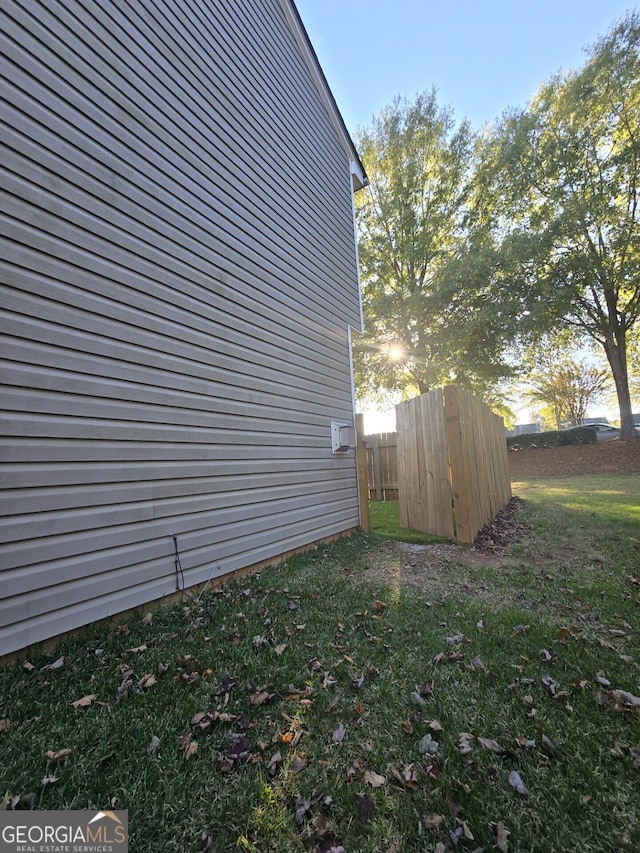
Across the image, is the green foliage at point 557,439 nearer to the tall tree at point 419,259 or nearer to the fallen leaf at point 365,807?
the tall tree at point 419,259

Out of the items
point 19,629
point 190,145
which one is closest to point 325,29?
point 190,145

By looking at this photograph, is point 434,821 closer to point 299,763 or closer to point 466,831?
point 466,831

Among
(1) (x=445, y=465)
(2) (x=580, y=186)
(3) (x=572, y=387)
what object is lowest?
(1) (x=445, y=465)

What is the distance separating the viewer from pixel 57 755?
1.42 m

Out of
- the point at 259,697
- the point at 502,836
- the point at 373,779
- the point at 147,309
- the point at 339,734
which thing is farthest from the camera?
the point at 147,309

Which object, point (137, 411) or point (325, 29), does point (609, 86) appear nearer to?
point (325, 29)

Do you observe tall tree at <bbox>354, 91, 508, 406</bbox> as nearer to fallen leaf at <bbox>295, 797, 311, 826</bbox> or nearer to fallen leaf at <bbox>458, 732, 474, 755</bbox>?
fallen leaf at <bbox>458, 732, 474, 755</bbox>

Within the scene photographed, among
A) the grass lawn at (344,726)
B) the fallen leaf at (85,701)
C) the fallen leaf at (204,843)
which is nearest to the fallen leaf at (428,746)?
the grass lawn at (344,726)

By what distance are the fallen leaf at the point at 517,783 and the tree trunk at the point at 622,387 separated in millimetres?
16039

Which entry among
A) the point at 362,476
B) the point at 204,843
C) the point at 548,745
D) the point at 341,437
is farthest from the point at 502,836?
the point at 362,476

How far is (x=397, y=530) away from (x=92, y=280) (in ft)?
16.5

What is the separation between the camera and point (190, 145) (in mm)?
3445

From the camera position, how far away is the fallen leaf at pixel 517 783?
52.4 inches

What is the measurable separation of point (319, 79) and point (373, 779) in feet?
26.5
